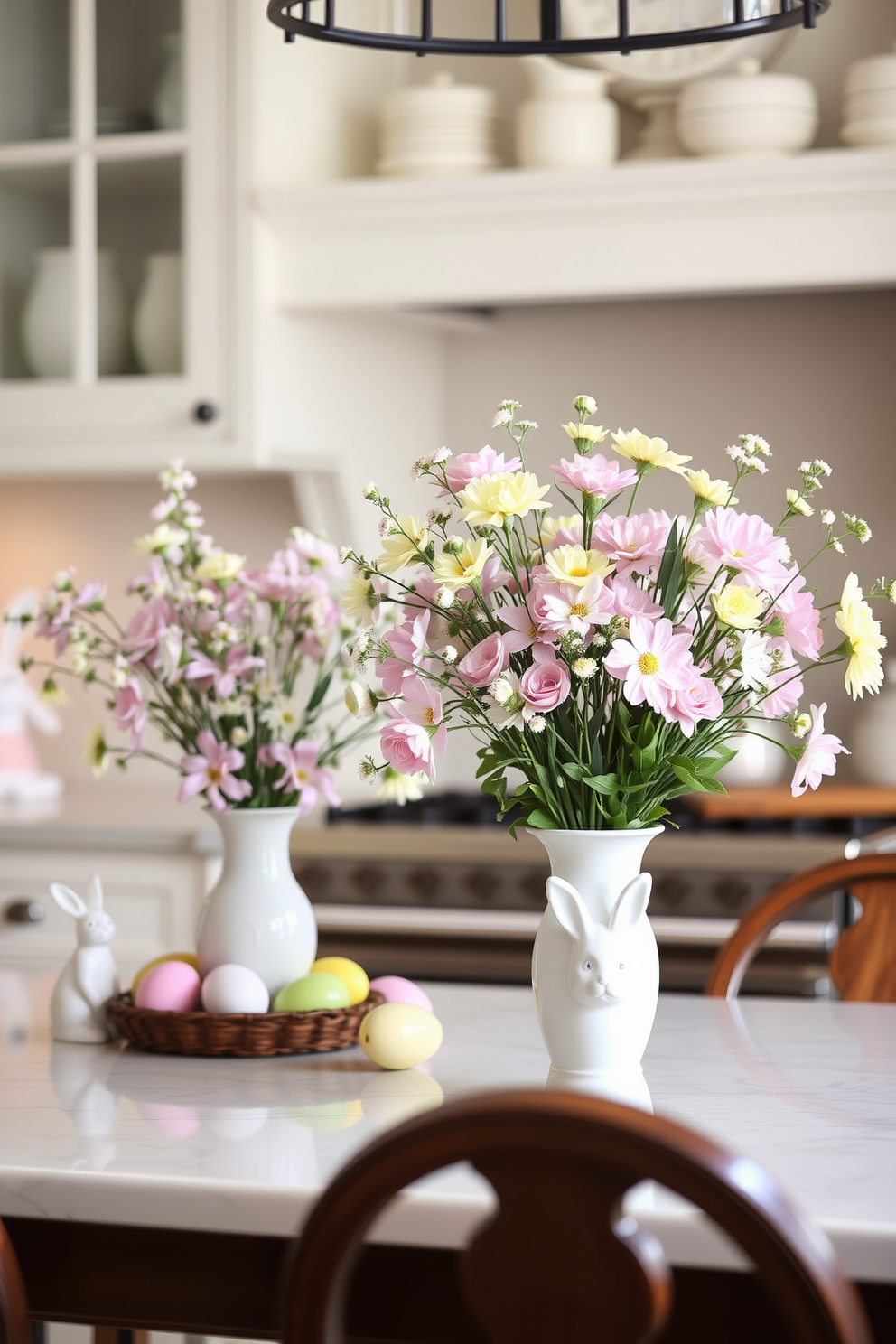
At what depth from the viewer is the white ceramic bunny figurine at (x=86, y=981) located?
132cm

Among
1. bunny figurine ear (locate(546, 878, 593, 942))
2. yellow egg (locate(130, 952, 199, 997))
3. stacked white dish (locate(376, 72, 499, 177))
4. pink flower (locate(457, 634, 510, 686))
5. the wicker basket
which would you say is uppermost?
stacked white dish (locate(376, 72, 499, 177))

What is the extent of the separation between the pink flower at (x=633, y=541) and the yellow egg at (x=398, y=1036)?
389 millimetres

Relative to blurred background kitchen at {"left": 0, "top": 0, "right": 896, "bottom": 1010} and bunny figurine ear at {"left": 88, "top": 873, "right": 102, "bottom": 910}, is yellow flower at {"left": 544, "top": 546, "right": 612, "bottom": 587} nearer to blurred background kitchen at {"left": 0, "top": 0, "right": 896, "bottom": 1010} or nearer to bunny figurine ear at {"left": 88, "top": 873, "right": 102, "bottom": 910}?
bunny figurine ear at {"left": 88, "top": 873, "right": 102, "bottom": 910}

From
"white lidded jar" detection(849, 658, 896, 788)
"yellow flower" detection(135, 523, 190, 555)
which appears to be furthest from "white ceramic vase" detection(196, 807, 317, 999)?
"white lidded jar" detection(849, 658, 896, 788)

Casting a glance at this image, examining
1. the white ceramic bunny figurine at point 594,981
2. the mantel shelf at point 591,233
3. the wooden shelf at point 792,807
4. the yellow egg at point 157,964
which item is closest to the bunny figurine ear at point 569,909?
the white ceramic bunny figurine at point 594,981

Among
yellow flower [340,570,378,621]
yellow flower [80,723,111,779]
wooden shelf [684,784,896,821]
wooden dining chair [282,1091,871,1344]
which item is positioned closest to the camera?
wooden dining chair [282,1091,871,1344]

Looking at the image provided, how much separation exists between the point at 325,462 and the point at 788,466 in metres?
0.79

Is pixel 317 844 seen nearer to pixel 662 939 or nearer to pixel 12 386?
pixel 662 939

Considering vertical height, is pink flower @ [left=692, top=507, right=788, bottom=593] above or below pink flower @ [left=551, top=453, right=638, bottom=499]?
below

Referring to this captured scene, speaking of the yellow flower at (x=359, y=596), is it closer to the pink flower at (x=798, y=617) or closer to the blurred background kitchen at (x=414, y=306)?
the pink flower at (x=798, y=617)

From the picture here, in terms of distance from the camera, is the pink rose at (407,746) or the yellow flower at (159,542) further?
the yellow flower at (159,542)

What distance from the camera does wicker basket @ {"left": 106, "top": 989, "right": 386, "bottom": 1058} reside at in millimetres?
1263

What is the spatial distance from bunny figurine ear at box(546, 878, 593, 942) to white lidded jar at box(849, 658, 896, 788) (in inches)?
61.7

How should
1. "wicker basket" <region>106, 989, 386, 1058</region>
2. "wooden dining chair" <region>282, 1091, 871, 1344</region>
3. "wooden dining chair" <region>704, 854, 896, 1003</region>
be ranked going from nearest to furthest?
"wooden dining chair" <region>282, 1091, 871, 1344</region>, "wicker basket" <region>106, 989, 386, 1058</region>, "wooden dining chair" <region>704, 854, 896, 1003</region>
